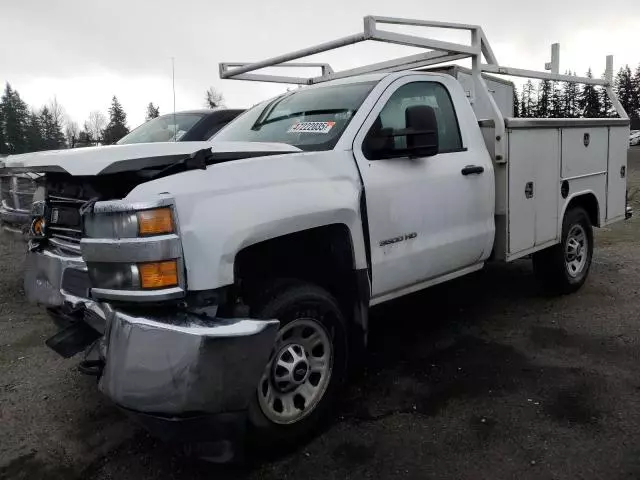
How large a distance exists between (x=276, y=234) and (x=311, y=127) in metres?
1.18

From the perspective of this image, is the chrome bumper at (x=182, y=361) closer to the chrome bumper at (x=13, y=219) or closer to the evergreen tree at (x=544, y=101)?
the chrome bumper at (x=13, y=219)

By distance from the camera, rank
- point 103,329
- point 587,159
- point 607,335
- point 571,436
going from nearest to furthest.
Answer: point 103,329 < point 571,436 < point 607,335 < point 587,159

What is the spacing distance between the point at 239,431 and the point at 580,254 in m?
4.50

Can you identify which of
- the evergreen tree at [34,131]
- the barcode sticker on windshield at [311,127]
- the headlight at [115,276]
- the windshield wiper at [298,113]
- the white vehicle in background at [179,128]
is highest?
the evergreen tree at [34,131]

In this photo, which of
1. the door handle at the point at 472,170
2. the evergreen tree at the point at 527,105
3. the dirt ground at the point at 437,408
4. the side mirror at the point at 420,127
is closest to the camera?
the dirt ground at the point at 437,408

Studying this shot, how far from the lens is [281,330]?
9.69 feet

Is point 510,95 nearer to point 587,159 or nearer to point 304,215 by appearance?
point 587,159

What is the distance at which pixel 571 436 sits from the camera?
10.3 ft

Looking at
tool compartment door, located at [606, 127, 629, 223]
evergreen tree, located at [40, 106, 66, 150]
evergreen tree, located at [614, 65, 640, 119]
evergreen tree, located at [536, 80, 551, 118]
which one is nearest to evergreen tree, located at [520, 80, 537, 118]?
evergreen tree, located at [536, 80, 551, 118]

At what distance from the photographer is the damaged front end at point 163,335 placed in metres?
2.46

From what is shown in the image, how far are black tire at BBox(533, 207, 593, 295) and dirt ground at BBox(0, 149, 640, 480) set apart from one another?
20 centimetres

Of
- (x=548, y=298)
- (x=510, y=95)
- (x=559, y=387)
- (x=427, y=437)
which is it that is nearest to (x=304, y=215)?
(x=427, y=437)

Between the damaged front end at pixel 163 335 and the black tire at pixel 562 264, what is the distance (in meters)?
3.74

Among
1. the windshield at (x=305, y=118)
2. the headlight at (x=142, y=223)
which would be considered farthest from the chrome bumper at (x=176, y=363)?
the windshield at (x=305, y=118)
